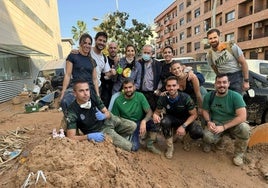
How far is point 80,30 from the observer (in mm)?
50656

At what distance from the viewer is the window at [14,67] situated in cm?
1405

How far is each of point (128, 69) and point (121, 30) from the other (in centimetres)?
2070

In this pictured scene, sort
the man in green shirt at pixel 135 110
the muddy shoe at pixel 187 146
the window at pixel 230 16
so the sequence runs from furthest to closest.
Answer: the window at pixel 230 16 < the muddy shoe at pixel 187 146 < the man in green shirt at pixel 135 110

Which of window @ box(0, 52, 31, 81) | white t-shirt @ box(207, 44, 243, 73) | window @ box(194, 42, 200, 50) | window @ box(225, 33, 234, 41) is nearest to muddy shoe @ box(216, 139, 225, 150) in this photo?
white t-shirt @ box(207, 44, 243, 73)

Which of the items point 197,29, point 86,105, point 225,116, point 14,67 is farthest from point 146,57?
point 197,29

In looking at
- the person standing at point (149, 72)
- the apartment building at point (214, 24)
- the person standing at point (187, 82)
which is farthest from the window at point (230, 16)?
the person standing at point (187, 82)

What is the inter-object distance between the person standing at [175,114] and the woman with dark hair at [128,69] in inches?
25.7

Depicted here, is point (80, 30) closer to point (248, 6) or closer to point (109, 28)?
point (109, 28)

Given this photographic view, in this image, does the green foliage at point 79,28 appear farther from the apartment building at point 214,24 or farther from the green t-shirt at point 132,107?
the green t-shirt at point 132,107

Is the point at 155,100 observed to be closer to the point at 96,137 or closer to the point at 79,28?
the point at 96,137

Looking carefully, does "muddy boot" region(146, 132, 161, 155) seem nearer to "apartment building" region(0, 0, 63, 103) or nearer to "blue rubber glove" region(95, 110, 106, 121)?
"blue rubber glove" region(95, 110, 106, 121)

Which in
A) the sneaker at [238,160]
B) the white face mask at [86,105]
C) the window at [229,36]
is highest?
the window at [229,36]

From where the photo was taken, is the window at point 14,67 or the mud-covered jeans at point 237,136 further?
the window at point 14,67

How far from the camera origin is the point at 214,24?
13016mm
